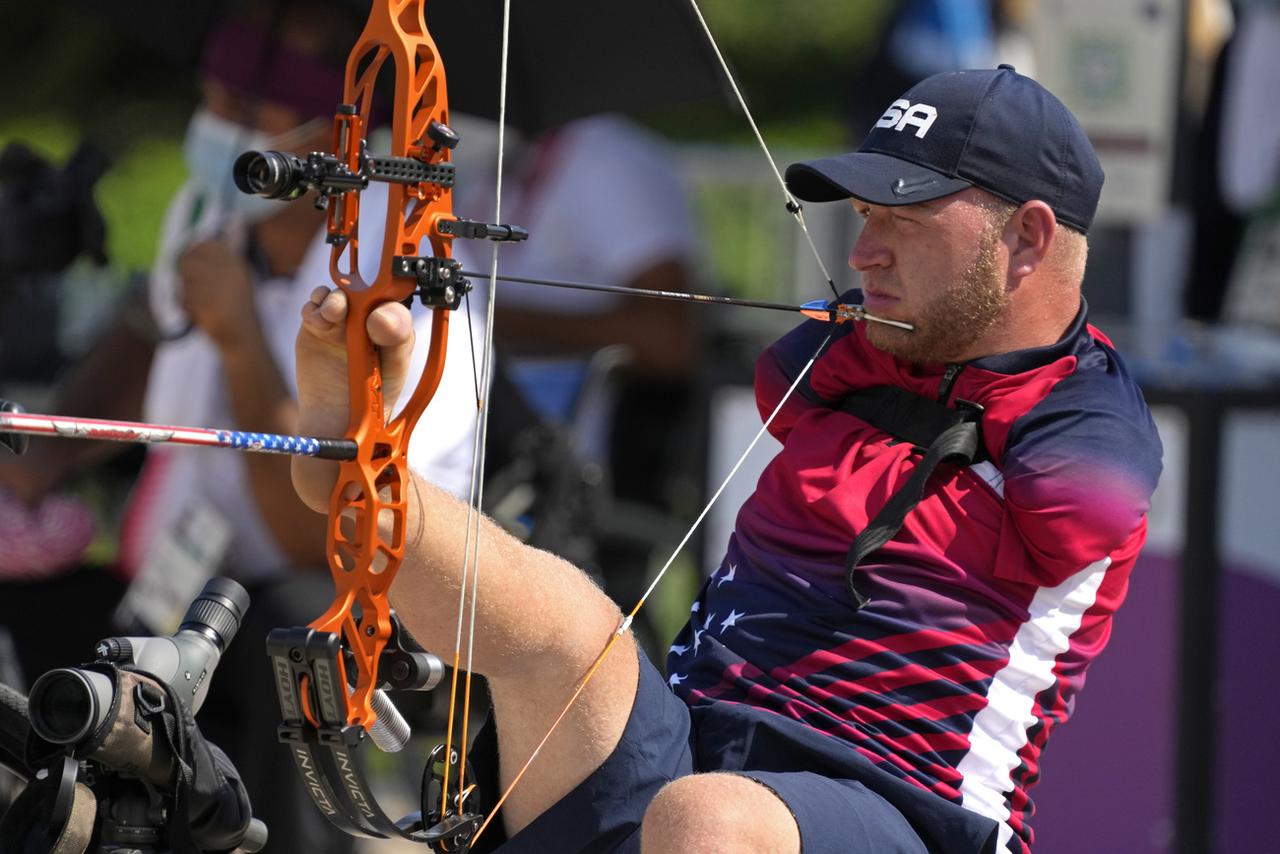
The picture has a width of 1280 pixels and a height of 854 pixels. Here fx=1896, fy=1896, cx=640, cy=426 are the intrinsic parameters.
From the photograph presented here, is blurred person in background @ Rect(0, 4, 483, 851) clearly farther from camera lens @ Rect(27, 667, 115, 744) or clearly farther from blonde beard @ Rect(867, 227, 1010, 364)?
camera lens @ Rect(27, 667, 115, 744)

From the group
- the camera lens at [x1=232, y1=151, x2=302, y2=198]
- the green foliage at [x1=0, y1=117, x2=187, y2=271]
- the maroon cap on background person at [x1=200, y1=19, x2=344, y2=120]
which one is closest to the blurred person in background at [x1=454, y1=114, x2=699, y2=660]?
the maroon cap on background person at [x1=200, y1=19, x2=344, y2=120]

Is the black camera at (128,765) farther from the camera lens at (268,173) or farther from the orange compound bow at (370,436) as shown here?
the camera lens at (268,173)

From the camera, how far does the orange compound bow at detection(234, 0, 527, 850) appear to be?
1892 millimetres

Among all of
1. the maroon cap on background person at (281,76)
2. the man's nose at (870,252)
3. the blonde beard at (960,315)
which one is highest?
the maroon cap on background person at (281,76)

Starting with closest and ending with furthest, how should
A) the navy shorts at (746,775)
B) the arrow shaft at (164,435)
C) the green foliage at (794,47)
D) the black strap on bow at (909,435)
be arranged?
the arrow shaft at (164,435), the navy shorts at (746,775), the black strap on bow at (909,435), the green foliage at (794,47)

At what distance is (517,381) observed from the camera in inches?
161

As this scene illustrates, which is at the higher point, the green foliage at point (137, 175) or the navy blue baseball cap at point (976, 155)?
the navy blue baseball cap at point (976, 155)

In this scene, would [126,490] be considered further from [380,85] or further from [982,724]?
[982,724]

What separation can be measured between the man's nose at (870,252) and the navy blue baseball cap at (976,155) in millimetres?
63

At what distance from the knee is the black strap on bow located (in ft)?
1.10

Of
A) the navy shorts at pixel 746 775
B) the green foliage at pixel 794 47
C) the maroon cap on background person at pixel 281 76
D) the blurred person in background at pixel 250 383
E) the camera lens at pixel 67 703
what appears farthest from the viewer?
the green foliage at pixel 794 47

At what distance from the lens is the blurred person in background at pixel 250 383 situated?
362 centimetres

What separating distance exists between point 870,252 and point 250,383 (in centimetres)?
158

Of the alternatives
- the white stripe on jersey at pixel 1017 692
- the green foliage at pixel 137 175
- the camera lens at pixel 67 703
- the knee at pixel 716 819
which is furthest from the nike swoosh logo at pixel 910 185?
the green foliage at pixel 137 175
